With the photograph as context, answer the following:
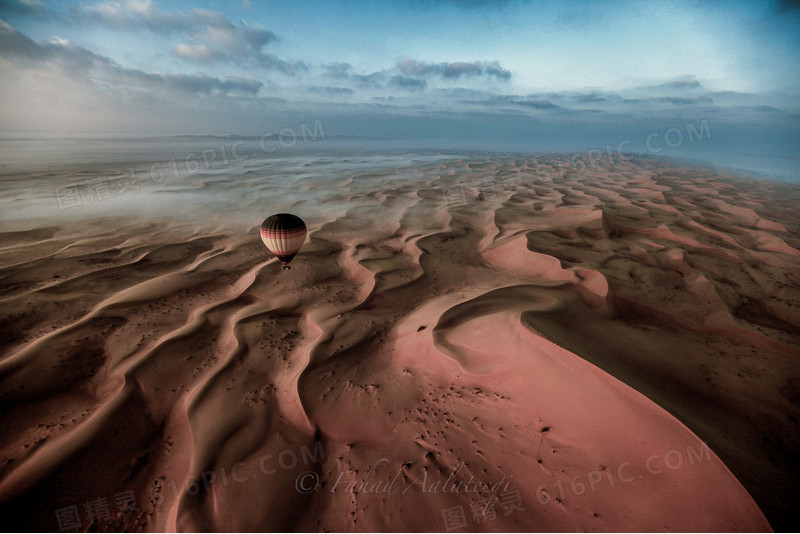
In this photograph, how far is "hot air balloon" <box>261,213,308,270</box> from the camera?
21.5 feet

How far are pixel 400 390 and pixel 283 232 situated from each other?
13.4ft

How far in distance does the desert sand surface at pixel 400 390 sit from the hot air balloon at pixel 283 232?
3.29 ft

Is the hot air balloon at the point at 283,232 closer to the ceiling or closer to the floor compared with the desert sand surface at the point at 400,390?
closer to the ceiling

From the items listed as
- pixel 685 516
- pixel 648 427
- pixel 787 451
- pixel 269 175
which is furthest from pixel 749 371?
pixel 269 175

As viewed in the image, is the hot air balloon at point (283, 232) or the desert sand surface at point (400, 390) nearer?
the desert sand surface at point (400, 390)

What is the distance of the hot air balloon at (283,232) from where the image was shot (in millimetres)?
6566

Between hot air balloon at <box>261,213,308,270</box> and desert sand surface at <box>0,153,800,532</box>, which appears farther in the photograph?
hot air balloon at <box>261,213,308,270</box>

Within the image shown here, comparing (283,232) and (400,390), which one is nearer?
(400,390)

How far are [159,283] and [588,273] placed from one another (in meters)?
9.46

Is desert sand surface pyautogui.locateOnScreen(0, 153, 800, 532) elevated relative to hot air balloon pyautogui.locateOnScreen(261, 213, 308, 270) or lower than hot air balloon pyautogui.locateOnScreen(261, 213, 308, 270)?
lower

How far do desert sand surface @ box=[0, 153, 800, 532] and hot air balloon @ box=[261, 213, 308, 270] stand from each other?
3.29 feet

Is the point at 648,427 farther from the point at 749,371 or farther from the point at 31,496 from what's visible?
the point at 31,496

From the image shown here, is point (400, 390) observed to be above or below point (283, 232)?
below

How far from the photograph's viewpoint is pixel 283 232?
6562mm
